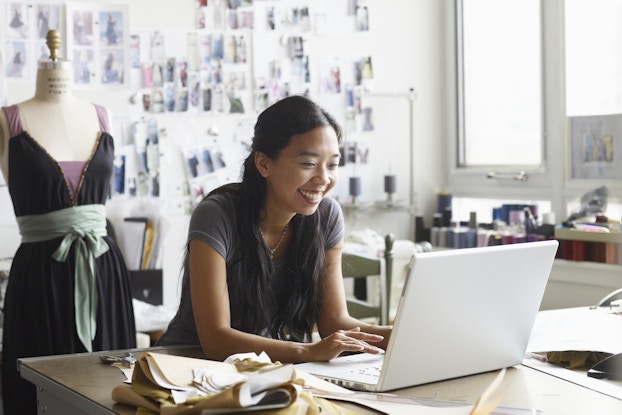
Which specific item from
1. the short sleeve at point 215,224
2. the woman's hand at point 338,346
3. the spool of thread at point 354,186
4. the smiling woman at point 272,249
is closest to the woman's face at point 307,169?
the smiling woman at point 272,249

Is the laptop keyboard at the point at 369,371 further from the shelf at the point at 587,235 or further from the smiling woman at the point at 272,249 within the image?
the shelf at the point at 587,235

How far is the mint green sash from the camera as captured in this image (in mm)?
2785

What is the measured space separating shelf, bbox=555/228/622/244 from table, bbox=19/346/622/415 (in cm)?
187

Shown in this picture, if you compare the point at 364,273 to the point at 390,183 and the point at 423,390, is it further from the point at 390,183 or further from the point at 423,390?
the point at 390,183

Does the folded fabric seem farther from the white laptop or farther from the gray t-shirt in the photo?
the gray t-shirt

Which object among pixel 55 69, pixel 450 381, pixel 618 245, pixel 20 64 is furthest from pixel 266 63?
pixel 450 381

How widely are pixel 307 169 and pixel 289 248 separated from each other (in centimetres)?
23

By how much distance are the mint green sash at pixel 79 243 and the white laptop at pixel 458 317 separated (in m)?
1.25

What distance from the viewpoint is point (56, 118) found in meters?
2.91

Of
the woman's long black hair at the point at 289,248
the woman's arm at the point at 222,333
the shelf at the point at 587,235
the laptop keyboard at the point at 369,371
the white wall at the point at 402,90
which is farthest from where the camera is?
the white wall at the point at 402,90

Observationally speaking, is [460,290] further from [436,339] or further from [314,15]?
[314,15]

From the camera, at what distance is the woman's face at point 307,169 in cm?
210

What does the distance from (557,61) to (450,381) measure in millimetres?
2631

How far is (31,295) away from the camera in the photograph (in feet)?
9.14
